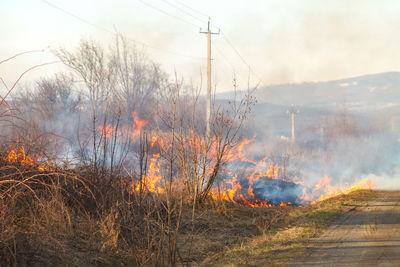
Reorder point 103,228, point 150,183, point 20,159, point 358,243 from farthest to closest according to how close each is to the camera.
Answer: point 150,183 < point 358,243 < point 103,228 < point 20,159

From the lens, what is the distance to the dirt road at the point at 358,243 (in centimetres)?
614

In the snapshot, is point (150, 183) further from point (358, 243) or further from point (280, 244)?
point (358, 243)

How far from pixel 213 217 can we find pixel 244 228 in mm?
1053

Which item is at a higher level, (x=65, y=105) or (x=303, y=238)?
(x=65, y=105)

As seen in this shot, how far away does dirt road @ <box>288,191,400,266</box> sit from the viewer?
6.14m

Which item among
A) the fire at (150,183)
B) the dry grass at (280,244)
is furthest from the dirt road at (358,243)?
the fire at (150,183)

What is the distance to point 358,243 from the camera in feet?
24.5

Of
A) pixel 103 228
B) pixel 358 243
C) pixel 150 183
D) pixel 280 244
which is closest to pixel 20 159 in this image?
pixel 103 228

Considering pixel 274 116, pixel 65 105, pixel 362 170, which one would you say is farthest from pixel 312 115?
pixel 65 105

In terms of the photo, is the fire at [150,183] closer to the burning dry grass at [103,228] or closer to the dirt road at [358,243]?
the burning dry grass at [103,228]

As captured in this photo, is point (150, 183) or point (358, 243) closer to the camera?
point (358, 243)

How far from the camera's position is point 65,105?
34.1 meters

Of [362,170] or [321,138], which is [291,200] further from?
[321,138]

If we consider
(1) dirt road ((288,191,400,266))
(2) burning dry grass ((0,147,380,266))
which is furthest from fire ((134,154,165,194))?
(1) dirt road ((288,191,400,266))
